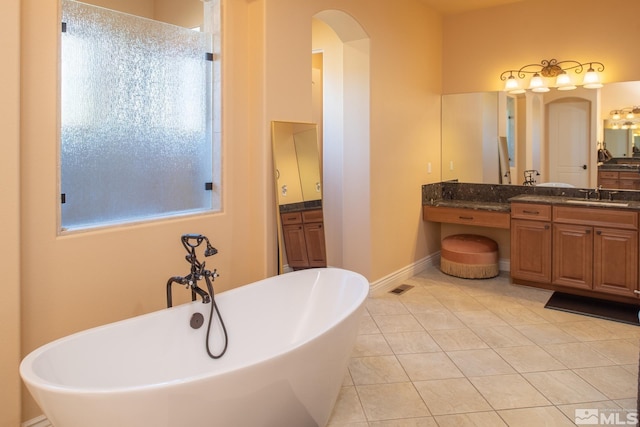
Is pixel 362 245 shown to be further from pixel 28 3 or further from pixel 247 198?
pixel 28 3

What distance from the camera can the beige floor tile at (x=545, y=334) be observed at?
3.21 meters

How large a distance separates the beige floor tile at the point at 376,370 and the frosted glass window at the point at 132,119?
140cm

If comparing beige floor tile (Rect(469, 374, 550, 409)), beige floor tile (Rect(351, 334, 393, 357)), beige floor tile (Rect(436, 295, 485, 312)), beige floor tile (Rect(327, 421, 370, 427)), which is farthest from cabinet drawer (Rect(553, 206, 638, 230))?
beige floor tile (Rect(327, 421, 370, 427))

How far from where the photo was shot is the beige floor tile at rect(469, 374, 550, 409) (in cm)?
241

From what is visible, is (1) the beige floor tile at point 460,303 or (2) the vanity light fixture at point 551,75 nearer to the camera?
(1) the beige floor tile at point 460,303

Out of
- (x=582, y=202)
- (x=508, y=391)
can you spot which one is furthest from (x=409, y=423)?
(x=582, y=202)

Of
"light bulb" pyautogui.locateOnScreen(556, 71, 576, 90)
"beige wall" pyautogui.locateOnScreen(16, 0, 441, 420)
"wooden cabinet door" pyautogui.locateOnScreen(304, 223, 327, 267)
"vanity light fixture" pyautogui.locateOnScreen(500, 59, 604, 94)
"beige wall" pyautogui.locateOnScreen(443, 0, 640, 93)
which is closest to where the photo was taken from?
"beige wall" pyautogui.locateOnScreen(16, 0, 441, 420)

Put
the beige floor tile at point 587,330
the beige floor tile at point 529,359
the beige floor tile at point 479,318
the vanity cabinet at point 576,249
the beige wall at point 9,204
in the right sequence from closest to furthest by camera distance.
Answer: the beige wall at point 9,204
the beige floor tile at point 529,359
the beige floor tile at point 587,330
the beige floor tile at point 479,318
the vanity cabinet at point 576,249

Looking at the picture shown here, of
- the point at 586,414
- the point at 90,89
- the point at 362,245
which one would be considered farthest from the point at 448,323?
the point at 90,89

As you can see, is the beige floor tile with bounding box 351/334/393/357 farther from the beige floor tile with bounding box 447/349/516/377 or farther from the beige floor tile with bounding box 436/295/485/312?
the beige floor tile with bounding box 436/295/485/312

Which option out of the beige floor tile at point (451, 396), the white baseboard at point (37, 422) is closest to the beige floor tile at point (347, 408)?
the beige floor tile at point (451, 396)

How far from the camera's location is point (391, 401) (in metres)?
2.46

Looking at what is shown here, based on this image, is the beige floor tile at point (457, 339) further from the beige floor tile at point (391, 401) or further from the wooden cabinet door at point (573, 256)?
the wooden cabinet door at point (573, 256)

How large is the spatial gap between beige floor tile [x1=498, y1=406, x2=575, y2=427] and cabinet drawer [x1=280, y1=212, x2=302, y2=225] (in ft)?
5.78
